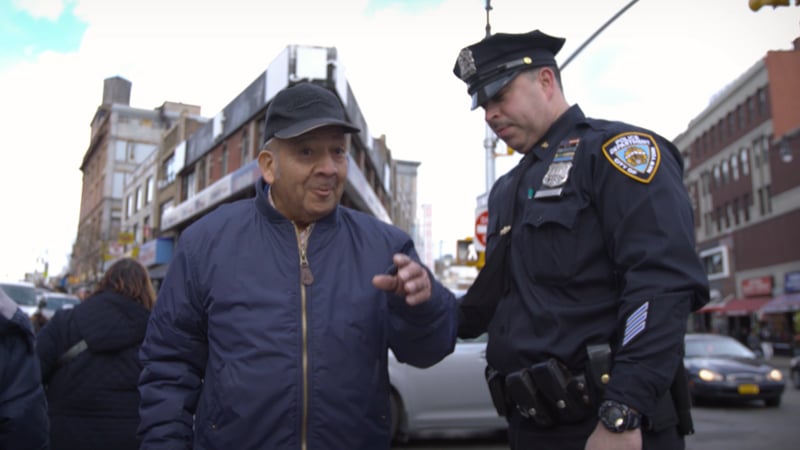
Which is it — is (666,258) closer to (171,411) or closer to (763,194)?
(171,411)

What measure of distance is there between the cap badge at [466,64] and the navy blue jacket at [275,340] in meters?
0.83

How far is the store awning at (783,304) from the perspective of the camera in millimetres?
32594

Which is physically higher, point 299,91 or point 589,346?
point 299,91

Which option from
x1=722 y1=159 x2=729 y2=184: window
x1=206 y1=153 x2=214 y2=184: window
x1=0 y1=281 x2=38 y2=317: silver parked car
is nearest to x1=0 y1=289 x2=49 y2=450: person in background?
x1=0 y1=281 x2=38 y2=317: silver parked car

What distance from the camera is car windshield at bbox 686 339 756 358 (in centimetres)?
1273

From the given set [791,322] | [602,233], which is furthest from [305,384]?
[791,322]

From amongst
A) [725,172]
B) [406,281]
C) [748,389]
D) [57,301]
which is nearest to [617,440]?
[406,281]

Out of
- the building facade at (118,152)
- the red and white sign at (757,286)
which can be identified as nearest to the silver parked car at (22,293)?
the red and white sign at (757,286)

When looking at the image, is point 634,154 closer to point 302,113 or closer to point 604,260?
point 604,260

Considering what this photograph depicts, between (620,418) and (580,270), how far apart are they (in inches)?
20.4

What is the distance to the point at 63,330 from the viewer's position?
13.3 feet

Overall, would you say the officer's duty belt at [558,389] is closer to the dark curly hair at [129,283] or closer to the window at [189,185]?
the dark curly hair at [129,283]

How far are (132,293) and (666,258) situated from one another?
3.42 metres

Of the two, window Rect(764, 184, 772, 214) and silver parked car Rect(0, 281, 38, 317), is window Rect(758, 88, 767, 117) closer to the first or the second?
window Rect(764, 184, 772, 214)
